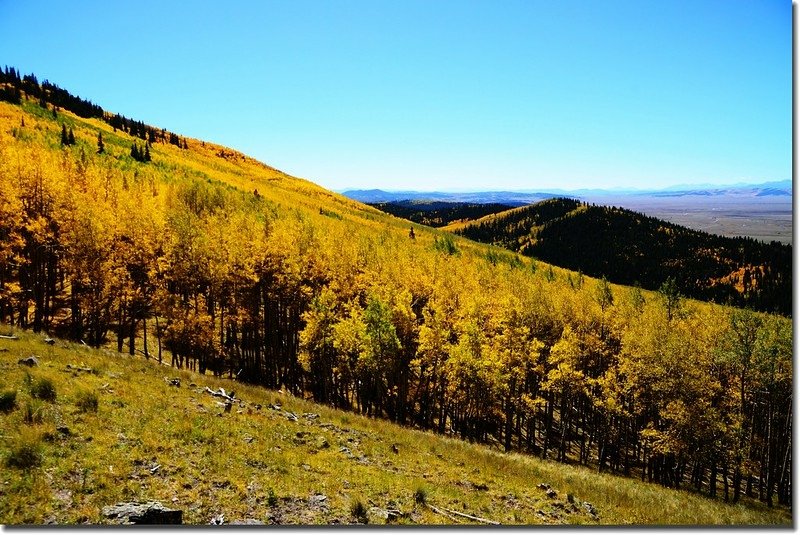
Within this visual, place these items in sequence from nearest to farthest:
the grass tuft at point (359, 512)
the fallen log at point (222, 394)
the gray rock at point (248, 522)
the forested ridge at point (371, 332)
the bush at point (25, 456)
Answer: the bush at point (25, 456), the gray rock at point (248, 522), the grass tuft at point (359, 512), the fallen log at point (222, 394), the forested ridge at point (371, 332)

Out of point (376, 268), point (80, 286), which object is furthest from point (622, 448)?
point (80, 286)

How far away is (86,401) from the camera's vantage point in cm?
1348

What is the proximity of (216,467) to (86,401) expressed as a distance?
514 centimetres

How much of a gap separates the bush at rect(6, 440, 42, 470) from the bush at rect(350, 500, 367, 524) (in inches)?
302

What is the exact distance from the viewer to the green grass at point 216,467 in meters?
10.0

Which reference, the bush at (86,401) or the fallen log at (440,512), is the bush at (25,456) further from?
the fallen log at (440,512)

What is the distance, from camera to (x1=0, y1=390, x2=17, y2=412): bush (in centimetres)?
1162

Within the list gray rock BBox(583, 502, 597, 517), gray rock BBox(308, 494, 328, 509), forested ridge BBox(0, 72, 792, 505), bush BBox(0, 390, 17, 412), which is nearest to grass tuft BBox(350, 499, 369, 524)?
gray rock BBox(308, 494, 328, 509)

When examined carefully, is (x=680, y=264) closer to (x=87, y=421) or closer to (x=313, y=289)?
(x=313, y=289)

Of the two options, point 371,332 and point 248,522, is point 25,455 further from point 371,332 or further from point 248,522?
point 371,332

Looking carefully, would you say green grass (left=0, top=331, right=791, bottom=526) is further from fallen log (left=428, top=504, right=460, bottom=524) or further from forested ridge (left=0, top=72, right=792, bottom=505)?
forested ridge (left=0, top=72, right=792, bottom=505)

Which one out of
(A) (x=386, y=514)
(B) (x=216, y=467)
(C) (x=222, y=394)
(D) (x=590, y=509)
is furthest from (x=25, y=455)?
(D) (x=590, y=509)

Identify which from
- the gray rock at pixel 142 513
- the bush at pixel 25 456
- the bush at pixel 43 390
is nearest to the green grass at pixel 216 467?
the bush at pixel 25 456

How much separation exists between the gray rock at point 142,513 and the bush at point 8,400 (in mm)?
5204
